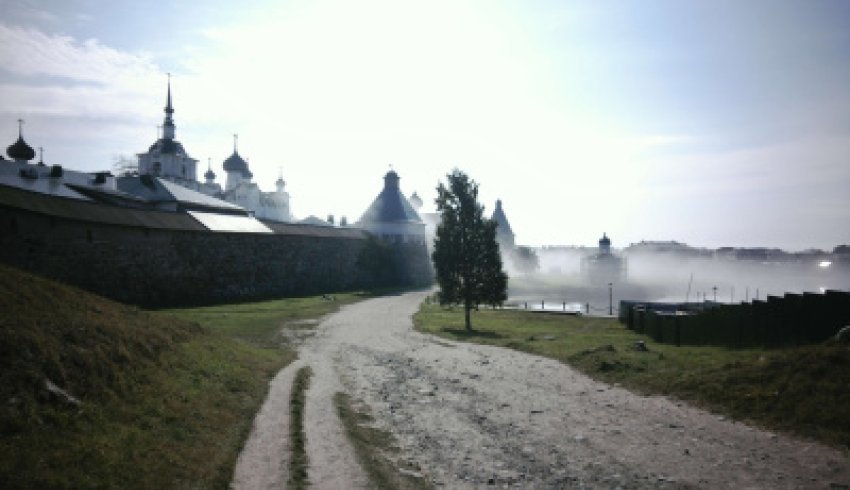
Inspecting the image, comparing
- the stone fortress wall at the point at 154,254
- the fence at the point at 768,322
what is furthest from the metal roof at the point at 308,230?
the fence at the point at 768,322

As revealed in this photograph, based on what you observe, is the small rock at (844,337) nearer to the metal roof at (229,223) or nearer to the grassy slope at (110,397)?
the grassy slope at (110,397)

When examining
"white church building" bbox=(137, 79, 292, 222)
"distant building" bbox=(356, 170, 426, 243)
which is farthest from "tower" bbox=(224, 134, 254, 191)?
"distant building" bbox=(356, 170, 426, 243)

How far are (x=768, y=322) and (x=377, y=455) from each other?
54.9 ft

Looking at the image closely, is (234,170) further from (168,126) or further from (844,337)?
(844,337)

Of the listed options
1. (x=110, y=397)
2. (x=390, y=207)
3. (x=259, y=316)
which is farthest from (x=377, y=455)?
(x=390, y=207)

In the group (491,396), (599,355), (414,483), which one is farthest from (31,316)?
(599,355)

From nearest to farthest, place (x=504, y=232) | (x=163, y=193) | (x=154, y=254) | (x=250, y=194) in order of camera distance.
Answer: (x=154, y=254), (x=163, y=193), (x=250, y=194), (x=504, y=232)

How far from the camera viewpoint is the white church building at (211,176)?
80.1 metres

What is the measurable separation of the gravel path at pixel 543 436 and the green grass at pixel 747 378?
2.33 ft

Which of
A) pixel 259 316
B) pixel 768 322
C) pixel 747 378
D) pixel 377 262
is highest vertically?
pixel 377 262

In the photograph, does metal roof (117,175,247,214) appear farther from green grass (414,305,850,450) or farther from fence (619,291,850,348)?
fence (619,291,850,348)

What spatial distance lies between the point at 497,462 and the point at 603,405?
5195mm

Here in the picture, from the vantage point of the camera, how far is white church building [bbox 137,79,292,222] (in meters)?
80.1

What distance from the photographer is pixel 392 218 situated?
78000 millimetres
